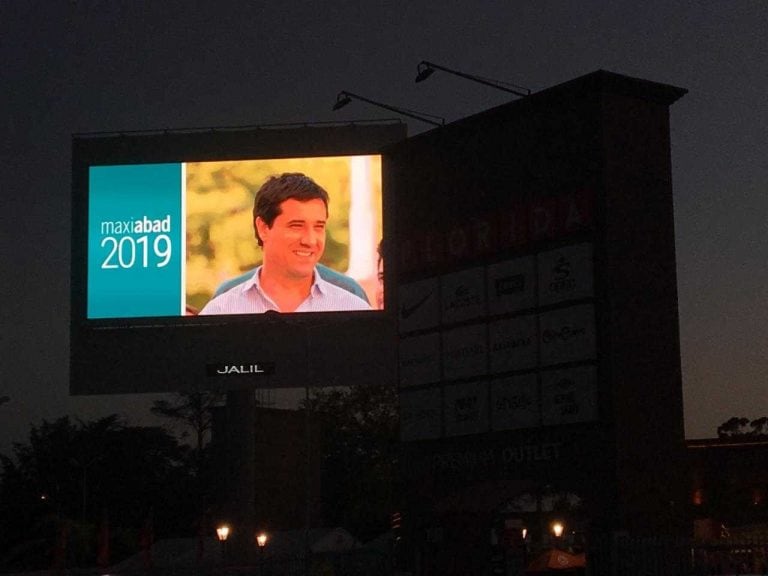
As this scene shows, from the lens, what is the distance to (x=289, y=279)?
46219 millimetres

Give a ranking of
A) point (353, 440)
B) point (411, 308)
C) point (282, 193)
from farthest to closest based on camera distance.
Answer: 1. point (353, 440)
2. point (282, 193)
3. point (411, 308)

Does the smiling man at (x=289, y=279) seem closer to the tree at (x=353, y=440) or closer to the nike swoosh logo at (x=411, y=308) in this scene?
the nike swoosh logo at (x=411, y=308)

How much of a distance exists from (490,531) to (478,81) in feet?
40.3

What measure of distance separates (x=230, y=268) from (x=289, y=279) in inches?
80.8

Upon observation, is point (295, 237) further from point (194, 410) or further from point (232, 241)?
point (194, 410)

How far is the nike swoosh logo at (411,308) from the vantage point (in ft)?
95.6

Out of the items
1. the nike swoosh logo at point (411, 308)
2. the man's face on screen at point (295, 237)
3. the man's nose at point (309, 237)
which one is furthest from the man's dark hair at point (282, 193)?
the nike swoosh logo at point (411, 308)

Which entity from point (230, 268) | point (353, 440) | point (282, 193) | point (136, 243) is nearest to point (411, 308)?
point (230, 268)

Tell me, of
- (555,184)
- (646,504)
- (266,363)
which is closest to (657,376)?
(646,504)

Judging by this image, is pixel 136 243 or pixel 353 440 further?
pixel 353 440

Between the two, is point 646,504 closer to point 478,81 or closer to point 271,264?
point 478,81

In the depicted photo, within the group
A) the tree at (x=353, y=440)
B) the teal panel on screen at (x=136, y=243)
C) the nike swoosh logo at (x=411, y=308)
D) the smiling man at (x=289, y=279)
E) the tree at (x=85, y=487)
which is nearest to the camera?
the nike swoosh logo at (x=411, y=308)

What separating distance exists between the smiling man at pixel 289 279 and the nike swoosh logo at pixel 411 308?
1639 cm

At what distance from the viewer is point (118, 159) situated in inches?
1858
